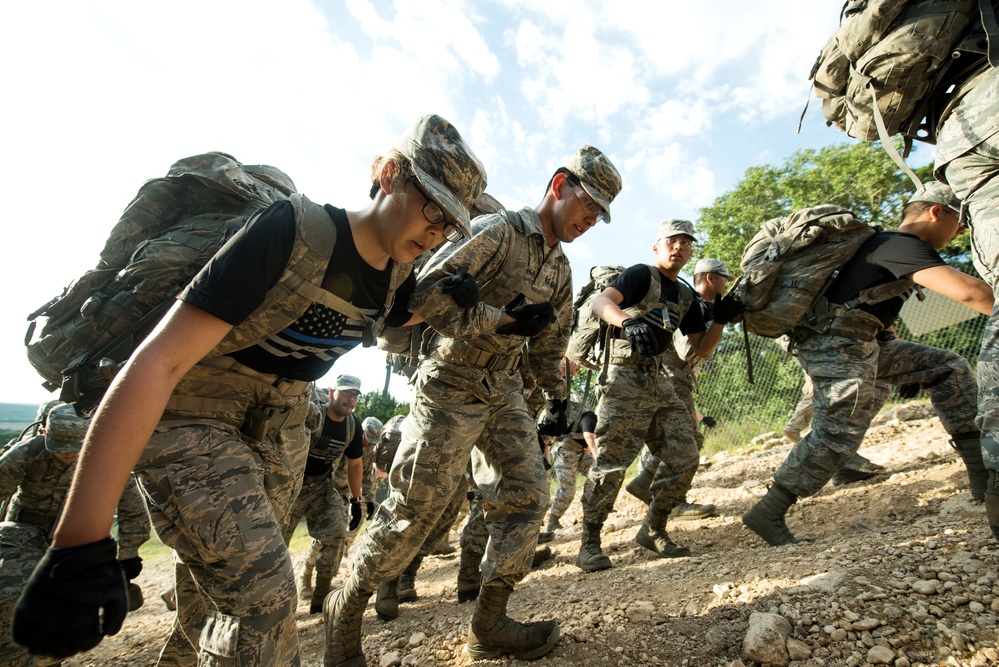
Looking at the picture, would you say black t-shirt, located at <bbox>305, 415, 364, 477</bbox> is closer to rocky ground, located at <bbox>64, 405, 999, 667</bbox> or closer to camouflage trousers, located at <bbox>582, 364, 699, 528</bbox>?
rocky ground, located at <bbox>64, 405, 999, 667</bbox>

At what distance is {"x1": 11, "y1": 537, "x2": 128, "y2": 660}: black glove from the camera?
1.09 m

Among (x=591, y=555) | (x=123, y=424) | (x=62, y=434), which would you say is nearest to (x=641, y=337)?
(x=591, y=555)

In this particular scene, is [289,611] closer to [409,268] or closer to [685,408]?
[409,268]

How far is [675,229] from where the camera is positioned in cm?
453

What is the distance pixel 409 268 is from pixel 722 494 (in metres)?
5.50

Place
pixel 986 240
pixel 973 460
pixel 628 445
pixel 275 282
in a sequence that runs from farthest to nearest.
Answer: pixel 628 445
pixel 973 460
pixel 986 240
pixel 275 282

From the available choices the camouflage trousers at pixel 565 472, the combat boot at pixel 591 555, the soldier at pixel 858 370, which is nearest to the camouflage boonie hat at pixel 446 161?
the soldier at pixel 858 370

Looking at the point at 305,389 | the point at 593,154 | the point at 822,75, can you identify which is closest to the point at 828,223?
the point at 822,75

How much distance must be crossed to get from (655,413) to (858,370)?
151cm

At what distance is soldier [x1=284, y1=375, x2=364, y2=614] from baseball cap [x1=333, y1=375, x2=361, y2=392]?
0.9 inches

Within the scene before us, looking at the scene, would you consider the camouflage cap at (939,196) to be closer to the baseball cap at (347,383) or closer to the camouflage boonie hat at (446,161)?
the camouflage boonie hat at (446,161)

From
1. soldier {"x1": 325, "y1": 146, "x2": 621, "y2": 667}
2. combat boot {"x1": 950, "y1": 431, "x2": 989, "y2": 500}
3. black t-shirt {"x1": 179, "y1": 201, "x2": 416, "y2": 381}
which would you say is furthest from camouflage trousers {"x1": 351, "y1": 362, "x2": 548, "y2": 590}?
combat boot {"x1": 950, "y1": 431, "x2": 989, "y2": 500}

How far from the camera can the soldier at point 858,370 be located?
3322 millimetres

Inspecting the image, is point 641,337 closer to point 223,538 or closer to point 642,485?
point 223,538
